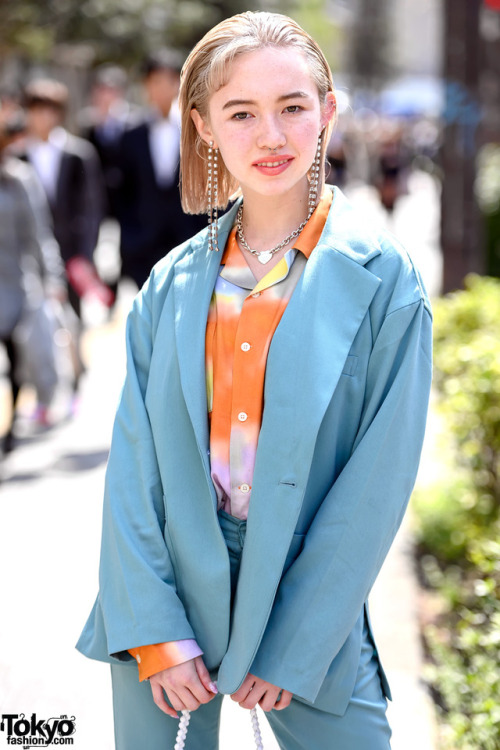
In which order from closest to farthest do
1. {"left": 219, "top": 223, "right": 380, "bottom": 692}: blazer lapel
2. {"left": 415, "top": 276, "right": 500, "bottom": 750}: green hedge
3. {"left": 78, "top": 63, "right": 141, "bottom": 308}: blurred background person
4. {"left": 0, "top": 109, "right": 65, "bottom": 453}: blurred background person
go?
{"left": 219, "top": 223, "right": 380, "bottom": 692}: blazer lapel, {"left": 415, "top": 276, "right": 500, "bottom": 750}: green hedge, {"left": 0, "top": 109, "right": 65, "bottom": 453}: blurred background person, {"left": 78, "top": 63, "right": 141, "bottom": 308}: blurred background person

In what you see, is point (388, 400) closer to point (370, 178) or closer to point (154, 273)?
point (154, 273)

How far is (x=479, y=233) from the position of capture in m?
8.66

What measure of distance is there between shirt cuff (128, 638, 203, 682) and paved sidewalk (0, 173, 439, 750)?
4.50ft

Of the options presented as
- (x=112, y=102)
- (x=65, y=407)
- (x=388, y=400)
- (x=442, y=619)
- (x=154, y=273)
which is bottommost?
(x=442, y=619)

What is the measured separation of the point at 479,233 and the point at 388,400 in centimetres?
702

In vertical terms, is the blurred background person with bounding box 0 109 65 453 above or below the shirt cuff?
above

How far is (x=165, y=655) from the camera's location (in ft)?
6.54

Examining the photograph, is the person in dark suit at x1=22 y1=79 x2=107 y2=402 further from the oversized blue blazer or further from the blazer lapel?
the blazer lapel

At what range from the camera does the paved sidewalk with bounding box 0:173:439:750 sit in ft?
11.3

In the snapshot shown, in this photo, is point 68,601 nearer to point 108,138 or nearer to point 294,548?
point 294,548

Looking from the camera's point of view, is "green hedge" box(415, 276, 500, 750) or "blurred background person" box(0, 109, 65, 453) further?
"blurred background person" box(0, 109, 65, 453)

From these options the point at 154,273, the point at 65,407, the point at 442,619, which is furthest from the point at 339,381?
the point at 65,407

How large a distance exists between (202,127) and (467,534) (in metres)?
2.81

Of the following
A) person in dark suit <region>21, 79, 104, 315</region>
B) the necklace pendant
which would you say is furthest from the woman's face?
person in dark suit <region>21, 79, 104, 315</region>
